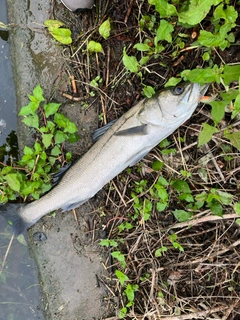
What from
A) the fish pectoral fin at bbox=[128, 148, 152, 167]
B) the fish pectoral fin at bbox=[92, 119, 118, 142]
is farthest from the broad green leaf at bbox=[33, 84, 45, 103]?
the fish pectoral fin at bbox=[128, 148, 152, 167]

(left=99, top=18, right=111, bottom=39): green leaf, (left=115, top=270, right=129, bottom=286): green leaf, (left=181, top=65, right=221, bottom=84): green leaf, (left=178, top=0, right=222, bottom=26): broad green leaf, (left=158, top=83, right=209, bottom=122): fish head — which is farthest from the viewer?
(left=115, top=270, right=129, bottom=286): green leaf

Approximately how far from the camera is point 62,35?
10.3ft

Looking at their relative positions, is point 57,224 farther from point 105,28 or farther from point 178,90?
point 105,28

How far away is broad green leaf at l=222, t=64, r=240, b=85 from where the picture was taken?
8.50ft

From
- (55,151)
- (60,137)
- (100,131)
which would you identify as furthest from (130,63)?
(55,151)

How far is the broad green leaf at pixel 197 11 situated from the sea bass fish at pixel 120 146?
0.46 m

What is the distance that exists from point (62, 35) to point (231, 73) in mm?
1518

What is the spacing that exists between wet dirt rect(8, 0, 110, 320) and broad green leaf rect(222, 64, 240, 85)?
1.24 m

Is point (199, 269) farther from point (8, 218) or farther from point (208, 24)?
point (208, 24)

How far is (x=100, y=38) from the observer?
320 cm

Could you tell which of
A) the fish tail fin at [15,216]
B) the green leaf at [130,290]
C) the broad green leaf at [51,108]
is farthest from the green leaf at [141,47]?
the green leaf at [130,290]

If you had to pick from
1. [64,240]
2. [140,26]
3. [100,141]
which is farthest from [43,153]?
[140,26]

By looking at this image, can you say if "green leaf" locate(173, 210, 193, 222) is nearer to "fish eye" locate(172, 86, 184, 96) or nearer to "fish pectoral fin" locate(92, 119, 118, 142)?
"fish pectoral fin" locate(92, 119, 118, 142)

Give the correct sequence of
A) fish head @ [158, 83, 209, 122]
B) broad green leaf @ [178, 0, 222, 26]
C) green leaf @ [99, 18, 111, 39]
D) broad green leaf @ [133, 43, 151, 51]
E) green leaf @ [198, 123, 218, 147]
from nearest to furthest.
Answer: broad green leaf @ [178, 0, 222, 26] < fish head @ [158, 83, 209, 122] < green leaf @ [198, 123, 218, 147] < broad green leaf @ [133, 43, 151, 51] < green leaf @ [99, 18, 111, 39]
